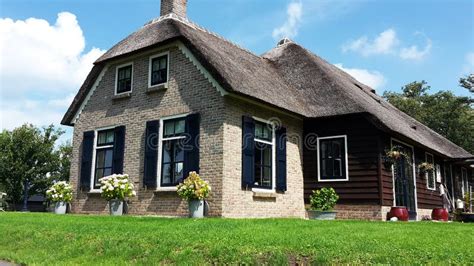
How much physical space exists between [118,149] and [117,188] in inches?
67.0

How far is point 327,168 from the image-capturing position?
1440 centimetres

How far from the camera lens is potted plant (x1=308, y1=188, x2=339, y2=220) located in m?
13.4

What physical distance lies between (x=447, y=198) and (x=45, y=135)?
28.6 m

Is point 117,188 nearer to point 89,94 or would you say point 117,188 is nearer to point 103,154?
point 103,154

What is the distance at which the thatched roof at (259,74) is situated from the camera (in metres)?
12.7

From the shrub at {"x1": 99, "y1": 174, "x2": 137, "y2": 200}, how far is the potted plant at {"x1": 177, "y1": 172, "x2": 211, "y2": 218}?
235cm

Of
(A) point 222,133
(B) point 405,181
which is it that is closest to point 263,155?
(A) point 222,133

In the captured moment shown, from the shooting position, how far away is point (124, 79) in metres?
15.1

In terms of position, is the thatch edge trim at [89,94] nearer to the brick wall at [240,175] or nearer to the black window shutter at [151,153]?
the black window shutter at [151,153]

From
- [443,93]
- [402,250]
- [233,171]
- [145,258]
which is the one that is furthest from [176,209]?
→ [443,93]

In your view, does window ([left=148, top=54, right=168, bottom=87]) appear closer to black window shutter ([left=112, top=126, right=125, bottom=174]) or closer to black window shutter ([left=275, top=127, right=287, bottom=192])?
black window shutter ([left=112, top=126, right=125, bottom=174])

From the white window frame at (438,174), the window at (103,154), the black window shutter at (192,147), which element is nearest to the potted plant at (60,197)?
the window at (103,154)

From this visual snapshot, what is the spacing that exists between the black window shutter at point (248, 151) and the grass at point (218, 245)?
2.92 m

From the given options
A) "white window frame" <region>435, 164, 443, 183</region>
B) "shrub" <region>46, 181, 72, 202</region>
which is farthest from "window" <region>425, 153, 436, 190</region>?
"shrub" <region>46, 181, 72, 202</region>
